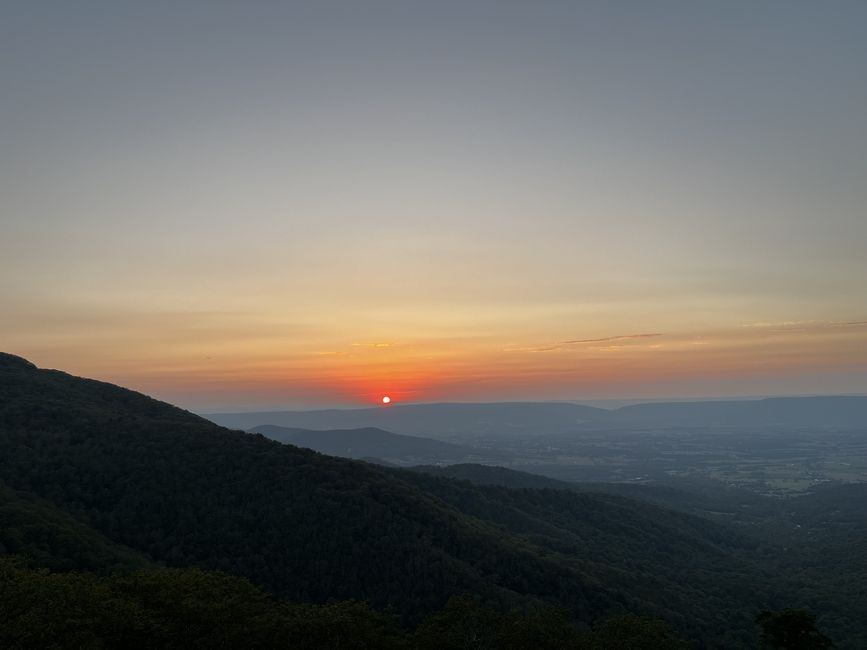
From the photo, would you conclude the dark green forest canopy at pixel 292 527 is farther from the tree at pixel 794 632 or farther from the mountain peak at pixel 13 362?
the tree at pixel 794 632

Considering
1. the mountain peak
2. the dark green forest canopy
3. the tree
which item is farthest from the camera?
the mountain peak

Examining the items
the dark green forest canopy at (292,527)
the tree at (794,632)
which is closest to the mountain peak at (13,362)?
the dark green forest canopy at (292,527)

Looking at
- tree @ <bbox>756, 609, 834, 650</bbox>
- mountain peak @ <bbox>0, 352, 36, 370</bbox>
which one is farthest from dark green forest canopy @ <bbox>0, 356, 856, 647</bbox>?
tree @ <bbox>756, 609, 834, 650</bbox>

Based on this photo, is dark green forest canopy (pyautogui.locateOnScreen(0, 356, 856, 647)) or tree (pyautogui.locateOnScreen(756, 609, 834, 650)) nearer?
tree (pyautogui.locateOnScreen(756, 609, 834, 650))

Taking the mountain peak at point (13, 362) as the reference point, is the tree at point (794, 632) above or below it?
below

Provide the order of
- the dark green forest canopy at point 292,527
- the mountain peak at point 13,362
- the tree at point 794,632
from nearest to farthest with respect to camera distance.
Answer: the tree at point 794,632
the dark green forest canopy at point 292,527
the mountain peak at point 13,362

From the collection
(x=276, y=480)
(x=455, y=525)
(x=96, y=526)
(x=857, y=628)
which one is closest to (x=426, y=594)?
(x=455, y=525)

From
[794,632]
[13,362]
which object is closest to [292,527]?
[794,632]

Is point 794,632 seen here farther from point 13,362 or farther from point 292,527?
point 13,362

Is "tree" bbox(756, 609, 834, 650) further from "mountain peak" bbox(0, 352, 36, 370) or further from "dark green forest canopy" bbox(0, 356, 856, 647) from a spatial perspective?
"mountain peak" bbox(0, 352, 36, 370)
